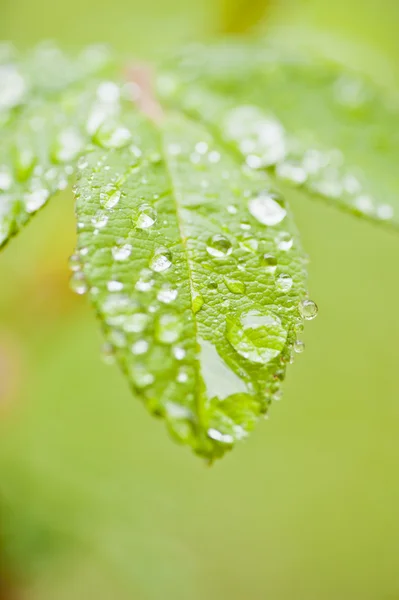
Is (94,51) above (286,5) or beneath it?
beneath

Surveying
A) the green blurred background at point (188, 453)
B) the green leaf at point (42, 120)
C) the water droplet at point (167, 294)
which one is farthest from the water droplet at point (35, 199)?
the green blurred background at point (188, 453)

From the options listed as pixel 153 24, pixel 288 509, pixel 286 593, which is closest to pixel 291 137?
pixel 153 24

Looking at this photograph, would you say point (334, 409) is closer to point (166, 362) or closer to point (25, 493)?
point (25, 493)

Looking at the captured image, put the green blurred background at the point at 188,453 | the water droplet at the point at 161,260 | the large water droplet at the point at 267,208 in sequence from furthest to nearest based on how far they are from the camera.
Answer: the green blurred background at the point at 188,453, the large water droplet at the point at 267,208, the water droplet at the point at 161,260

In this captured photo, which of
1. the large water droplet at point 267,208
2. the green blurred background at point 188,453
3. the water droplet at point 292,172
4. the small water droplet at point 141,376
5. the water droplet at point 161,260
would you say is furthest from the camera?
the green blurred background at point 188,453

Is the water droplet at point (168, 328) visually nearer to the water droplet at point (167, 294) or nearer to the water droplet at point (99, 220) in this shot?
the water droplet at point (167, 294)

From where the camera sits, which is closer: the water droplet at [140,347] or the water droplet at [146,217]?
the water droplet at [140,347]

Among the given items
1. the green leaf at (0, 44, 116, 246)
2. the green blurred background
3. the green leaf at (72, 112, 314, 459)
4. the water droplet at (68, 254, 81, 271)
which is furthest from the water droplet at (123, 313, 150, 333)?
the green blurred background
